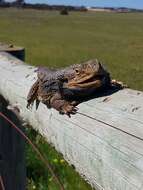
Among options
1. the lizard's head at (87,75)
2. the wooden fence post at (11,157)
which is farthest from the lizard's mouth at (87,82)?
the wooden fence post at (11,157)

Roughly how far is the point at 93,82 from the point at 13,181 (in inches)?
34.3

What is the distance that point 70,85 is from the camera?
8.74ft

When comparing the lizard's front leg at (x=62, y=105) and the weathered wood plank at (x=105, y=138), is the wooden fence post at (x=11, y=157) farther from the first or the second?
the lizard's front leg at (x=62, y=105)

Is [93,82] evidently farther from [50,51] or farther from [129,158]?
[50,51]

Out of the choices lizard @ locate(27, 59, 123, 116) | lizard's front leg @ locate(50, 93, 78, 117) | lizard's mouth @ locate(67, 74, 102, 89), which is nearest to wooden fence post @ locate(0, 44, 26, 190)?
lizard @ locate(27, 59, 123, 116)

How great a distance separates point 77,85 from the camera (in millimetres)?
2598

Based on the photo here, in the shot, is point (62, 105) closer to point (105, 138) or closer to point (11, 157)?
point (105, 138)

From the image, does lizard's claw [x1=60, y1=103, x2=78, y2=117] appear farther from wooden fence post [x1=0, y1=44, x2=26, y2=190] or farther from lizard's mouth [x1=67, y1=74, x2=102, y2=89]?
wooden fence post [x1=0, y1=44, x2=26, y2=190]

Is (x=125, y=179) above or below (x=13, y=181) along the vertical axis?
above

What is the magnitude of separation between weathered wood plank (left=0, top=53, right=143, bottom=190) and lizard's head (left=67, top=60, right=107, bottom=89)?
0.09 metres

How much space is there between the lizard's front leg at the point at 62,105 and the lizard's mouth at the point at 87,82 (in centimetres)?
7

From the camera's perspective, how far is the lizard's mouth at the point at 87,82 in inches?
100.0

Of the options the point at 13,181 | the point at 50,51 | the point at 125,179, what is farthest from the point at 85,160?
the point at 50,51

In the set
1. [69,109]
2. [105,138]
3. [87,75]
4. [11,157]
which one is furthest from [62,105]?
[11,157]
